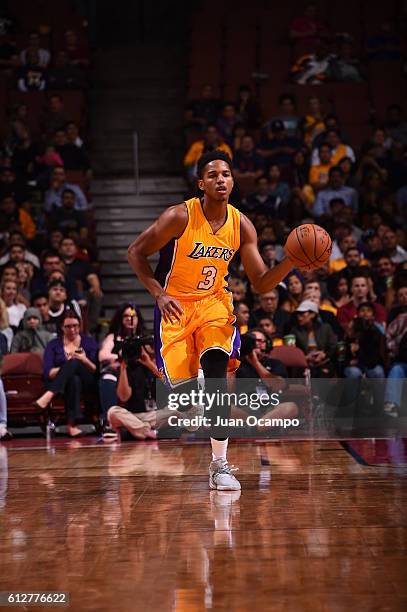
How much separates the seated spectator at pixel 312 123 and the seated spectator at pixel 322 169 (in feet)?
1.13

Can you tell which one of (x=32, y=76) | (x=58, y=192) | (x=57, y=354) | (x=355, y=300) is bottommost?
(x=57, y=354)

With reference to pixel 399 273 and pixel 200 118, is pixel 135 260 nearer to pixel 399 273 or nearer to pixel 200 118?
pixel 399 273

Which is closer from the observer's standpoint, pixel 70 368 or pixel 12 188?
pixel 70 368

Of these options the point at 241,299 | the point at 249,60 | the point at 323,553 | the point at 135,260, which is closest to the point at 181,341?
the point at 135,260

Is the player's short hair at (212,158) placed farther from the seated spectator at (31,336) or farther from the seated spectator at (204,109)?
the seated spectator at (204,109)

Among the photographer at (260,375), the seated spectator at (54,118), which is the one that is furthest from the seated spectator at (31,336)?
the seated spectator at (54,118)

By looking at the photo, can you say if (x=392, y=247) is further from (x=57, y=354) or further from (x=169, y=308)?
(x=169, y=308)

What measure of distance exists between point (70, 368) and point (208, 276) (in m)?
3.27

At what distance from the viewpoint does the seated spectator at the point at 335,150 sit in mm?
11664

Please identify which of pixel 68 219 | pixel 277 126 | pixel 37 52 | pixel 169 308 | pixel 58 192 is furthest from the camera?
pixel 37 52

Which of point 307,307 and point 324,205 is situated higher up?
point 324,205

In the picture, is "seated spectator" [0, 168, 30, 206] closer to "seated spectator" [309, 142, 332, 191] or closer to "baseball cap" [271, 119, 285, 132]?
"baseball cap" [271, 119, 285, 132]

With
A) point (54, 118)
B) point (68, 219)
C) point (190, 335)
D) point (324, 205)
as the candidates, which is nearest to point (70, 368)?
point (68, 219)

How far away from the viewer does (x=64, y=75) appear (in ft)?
44.0
